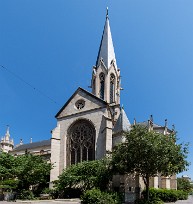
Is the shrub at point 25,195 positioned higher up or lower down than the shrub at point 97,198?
lower down

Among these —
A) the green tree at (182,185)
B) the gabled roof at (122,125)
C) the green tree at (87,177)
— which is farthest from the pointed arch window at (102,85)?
the green tree at (182,185)

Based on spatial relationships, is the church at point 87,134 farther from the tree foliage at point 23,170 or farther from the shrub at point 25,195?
the shrub at point 25,195

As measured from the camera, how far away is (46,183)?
4231 centimetres

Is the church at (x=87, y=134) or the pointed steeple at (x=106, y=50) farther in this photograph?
the pointed steeple at (x=106, y=50)

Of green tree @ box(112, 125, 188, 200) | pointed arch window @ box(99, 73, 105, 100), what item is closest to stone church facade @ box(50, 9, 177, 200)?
green tree @ box(112, 125, 188, 200)

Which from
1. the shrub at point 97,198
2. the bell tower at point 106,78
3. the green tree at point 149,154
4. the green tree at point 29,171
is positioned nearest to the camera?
the shrub at point 97,198

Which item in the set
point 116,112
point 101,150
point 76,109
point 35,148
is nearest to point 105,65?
point 116,112

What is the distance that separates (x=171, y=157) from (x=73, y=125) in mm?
20216

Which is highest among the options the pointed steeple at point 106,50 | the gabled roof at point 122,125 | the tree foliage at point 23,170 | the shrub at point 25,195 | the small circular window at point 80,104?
the pointed steeple at point 106,50

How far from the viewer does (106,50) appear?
62.2 meters

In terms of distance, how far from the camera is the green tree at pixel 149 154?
25.9 m

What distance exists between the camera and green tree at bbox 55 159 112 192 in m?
32.8

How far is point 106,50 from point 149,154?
40.0 m

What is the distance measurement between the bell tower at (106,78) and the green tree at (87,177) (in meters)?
22.7
